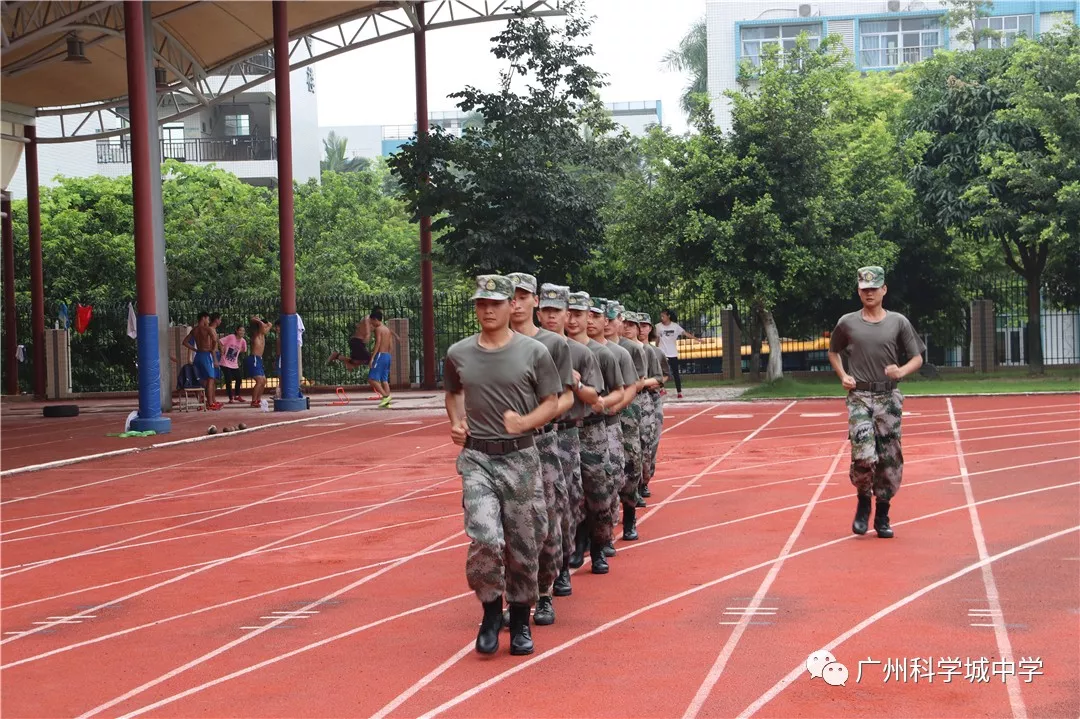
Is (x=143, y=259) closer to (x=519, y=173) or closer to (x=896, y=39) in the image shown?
(x=519, y=173)

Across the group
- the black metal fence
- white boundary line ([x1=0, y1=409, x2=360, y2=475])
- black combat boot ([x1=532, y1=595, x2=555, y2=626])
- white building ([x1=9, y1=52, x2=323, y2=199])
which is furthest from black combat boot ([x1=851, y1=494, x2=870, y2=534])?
white building ([x1=9, y1=52, x2=323, y2=199])

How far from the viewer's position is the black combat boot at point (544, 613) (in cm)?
698

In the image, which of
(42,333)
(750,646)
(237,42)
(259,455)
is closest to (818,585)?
(750,646)

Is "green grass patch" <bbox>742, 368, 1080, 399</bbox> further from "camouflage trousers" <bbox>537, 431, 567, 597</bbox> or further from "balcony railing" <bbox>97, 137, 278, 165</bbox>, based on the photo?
"balcony railing" <bbox>97, 137, 278, 165</bbox>

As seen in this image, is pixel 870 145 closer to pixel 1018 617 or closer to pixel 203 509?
pixel 203 509

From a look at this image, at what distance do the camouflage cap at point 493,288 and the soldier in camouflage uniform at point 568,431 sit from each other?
3.61 ft

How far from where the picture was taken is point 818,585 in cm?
776

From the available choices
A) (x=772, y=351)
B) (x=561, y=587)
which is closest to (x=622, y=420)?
(x=561, y=587)

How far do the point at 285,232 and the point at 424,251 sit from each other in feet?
14.4

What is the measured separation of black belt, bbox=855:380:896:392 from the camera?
927cm

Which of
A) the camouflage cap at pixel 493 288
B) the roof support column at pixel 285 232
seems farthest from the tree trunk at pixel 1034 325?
the camouflage cap at pixel 493 288

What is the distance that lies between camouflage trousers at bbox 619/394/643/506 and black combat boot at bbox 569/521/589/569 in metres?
0.63

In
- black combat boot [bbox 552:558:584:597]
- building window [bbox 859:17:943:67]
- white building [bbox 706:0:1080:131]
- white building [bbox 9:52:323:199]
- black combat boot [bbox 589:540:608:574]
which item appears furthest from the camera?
building window [bbox 859:17:943:67]

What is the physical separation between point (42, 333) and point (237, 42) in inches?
346
